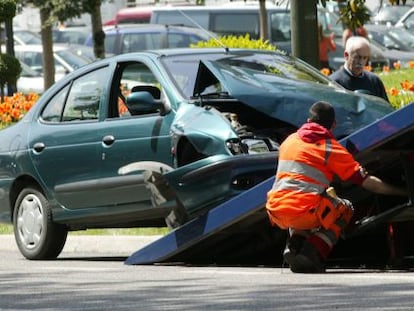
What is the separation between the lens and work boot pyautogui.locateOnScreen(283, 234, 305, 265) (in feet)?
34.6

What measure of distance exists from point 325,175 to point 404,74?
15111 mm

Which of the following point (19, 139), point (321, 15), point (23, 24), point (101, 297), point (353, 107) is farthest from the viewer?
point (23, 24)

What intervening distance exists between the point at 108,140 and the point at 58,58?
23376 millimetres

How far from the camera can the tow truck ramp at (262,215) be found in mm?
10312

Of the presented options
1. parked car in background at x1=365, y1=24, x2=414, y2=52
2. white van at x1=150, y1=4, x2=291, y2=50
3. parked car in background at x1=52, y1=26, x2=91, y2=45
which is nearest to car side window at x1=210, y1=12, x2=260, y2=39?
white van at x1=150, y1=4, x2=291, y2=50

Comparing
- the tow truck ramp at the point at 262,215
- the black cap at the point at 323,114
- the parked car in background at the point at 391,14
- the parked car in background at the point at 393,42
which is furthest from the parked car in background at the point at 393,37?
the black cap at the point at 323,114

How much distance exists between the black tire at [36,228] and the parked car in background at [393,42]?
2371 centimetres

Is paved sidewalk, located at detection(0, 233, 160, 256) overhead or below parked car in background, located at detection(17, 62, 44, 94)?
overhead

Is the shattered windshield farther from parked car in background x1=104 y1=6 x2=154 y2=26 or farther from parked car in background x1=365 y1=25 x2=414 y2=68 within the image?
parked car in background x1=104 y1=6 x2=154 y2=26

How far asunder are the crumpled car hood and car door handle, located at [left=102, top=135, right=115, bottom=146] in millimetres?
786

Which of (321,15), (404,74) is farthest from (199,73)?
(321,15)

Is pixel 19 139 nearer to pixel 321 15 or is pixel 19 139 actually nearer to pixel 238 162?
pixel 238 162

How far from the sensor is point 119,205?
11.8m

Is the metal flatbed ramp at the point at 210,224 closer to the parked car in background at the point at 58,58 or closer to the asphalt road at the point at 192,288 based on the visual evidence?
the asphalt road at the point at 192,288
